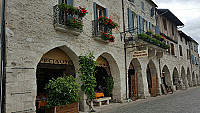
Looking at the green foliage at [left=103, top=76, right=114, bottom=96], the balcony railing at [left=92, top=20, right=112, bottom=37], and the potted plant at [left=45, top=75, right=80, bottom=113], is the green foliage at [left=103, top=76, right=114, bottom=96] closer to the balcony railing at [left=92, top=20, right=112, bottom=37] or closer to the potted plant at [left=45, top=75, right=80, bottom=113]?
the balcony railing at [left=92, top=20, right=112, bottom=37]

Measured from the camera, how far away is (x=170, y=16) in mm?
21453

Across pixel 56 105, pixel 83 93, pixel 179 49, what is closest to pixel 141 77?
pixel 83 93

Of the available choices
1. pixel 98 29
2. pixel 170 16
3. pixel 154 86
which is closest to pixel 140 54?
pixel 98 29

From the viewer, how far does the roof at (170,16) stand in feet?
63.9

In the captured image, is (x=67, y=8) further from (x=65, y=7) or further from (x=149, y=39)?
(x=149, y=39)

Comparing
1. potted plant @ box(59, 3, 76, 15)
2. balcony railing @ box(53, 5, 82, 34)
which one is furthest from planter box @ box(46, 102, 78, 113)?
potted plant @ box(59, 3, 76, 15)

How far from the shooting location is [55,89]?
23.2ft

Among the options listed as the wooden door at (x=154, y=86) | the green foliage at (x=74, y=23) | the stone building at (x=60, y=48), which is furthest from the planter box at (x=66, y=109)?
the wooden door at (x=154, y=86)

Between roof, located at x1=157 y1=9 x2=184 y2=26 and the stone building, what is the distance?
293 cm

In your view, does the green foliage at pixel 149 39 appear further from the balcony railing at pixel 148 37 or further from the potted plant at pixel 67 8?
the potted plant at pixel 67 8

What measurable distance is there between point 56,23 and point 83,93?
3.39 m

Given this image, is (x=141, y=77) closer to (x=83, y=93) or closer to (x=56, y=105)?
(x=83, y=93)

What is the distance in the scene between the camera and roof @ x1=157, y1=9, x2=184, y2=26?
19484mm

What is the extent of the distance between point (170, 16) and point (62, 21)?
1677 cm
